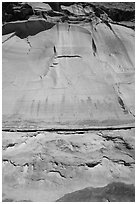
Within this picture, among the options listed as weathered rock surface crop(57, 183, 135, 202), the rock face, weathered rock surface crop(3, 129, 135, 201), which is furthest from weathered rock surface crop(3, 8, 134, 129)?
weathered rock surface crop(57, 183, 135, 202)

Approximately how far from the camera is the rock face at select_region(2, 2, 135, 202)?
4137mm

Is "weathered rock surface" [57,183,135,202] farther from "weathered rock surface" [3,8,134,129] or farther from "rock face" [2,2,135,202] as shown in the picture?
"weathered rock surface" [3,8,134,129]

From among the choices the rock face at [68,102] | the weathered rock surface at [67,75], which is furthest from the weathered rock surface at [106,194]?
the weathered rock surface at [67,75]

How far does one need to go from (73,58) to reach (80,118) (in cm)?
142

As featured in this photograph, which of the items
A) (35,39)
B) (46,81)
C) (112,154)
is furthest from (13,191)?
(35,39)

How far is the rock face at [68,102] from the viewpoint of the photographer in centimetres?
414

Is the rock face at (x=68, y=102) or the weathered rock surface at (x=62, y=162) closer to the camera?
the weathered rock surface at (x=62, y=162)

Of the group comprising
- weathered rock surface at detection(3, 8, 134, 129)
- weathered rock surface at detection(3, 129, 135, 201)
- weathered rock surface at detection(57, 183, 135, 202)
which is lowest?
weathered rock surface at detection(57, 183, 135, 202)

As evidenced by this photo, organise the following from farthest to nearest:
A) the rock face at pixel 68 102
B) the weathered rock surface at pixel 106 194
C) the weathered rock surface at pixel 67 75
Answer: the weathered rock surface at pixel 67 75, the rock face at pixel 68 102, the weathered rock surface at pixel 106 194

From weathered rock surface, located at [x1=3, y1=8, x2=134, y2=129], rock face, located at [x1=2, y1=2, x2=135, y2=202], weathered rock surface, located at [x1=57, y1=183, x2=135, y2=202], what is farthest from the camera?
weathered rock surface, located at [x1=3, y1=8, x2=134, y2=129]

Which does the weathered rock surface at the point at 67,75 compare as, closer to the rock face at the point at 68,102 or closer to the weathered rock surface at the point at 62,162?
the rock face at the point at 68,102

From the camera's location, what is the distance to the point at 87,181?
4.14 meters

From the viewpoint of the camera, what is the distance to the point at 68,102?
5164mm

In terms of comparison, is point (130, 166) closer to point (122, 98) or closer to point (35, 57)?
point (122, 98)
